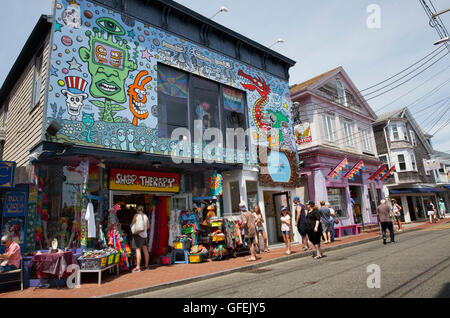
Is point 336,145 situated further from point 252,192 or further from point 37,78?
point 37,78

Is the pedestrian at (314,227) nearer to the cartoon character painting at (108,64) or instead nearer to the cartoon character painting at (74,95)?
the cartoon character painting at (108,64)

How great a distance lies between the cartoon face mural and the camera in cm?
1023

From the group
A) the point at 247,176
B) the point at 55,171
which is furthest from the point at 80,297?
the point at 247,176

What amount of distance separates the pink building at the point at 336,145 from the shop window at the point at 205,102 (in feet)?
19.9

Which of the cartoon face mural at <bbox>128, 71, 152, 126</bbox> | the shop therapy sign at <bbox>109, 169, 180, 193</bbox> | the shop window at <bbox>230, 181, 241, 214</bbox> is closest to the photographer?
the shop therapy sign at <bbox>109, 169, 180, 193</bbox>

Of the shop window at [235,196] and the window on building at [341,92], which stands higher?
the window on building at [341,92]

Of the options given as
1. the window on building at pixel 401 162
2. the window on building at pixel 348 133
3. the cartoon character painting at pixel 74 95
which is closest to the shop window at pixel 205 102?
the cartoon character painting at pixel 74 95

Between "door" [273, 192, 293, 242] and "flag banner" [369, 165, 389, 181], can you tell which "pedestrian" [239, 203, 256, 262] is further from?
"flag banner" [369, 165, 389, 181]

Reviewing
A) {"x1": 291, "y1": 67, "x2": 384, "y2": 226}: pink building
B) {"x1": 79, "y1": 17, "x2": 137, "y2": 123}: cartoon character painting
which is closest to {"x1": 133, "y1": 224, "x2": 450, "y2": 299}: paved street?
{"x1": 79, "y1": 17, "x2": 137, "y2": 123}: cartoon character painting

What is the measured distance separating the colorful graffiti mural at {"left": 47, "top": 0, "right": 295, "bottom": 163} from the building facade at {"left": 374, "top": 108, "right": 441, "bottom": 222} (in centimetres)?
2654

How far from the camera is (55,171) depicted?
9.23 m

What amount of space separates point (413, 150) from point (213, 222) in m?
29.9

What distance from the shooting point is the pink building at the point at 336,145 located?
18.6 metres
